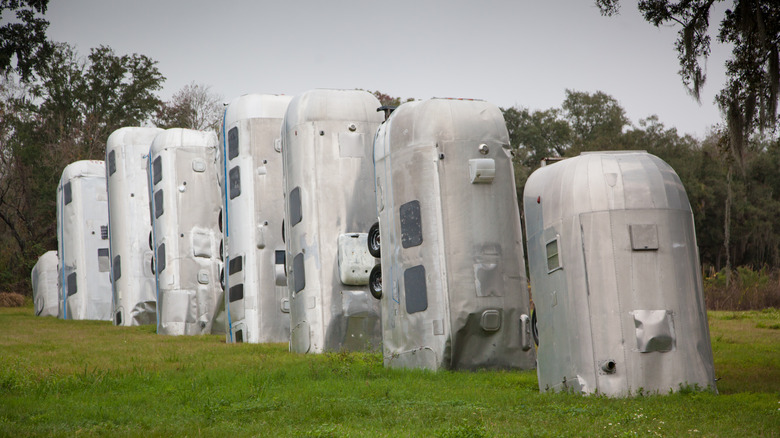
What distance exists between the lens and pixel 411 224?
15.1 m

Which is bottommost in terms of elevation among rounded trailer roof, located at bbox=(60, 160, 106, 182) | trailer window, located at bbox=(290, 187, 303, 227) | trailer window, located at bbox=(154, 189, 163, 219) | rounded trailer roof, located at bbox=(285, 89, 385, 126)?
trailer window, located at bbox=(290, 187, 303, 227)

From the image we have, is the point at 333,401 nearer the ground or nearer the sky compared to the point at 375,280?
nearer the ground

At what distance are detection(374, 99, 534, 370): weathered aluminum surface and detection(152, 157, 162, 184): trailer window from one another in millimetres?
12044

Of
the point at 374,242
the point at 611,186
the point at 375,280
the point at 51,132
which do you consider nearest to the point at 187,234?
the point at 375,280

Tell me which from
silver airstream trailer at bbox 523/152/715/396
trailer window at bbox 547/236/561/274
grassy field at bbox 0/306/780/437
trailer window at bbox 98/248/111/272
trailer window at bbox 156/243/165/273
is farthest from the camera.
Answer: trailer window at bbox 98/248/111/272

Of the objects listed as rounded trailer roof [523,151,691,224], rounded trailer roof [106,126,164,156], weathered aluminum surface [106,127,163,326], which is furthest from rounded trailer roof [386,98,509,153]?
rounded trailer roof [106,126,164,156]

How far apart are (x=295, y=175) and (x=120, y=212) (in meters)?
12.2

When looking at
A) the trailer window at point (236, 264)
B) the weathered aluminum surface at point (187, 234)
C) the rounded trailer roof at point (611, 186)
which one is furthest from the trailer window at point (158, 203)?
the rounded trailer roof at point (611, 186)

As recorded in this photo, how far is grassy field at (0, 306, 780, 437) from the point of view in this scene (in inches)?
364

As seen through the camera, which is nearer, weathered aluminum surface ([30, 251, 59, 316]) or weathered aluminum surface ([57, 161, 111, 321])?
weathered aluminum surface ([57, 161, 111, 321])

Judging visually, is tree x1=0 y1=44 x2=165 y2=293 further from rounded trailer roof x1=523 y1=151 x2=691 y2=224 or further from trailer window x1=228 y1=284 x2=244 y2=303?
rounded trailer roof x1=523 y1=151 x2=691 y2=224

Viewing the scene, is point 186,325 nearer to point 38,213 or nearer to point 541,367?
point 541,367

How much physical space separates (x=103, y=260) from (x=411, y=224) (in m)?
21.0

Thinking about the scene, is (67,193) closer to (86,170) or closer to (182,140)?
(86,170)
